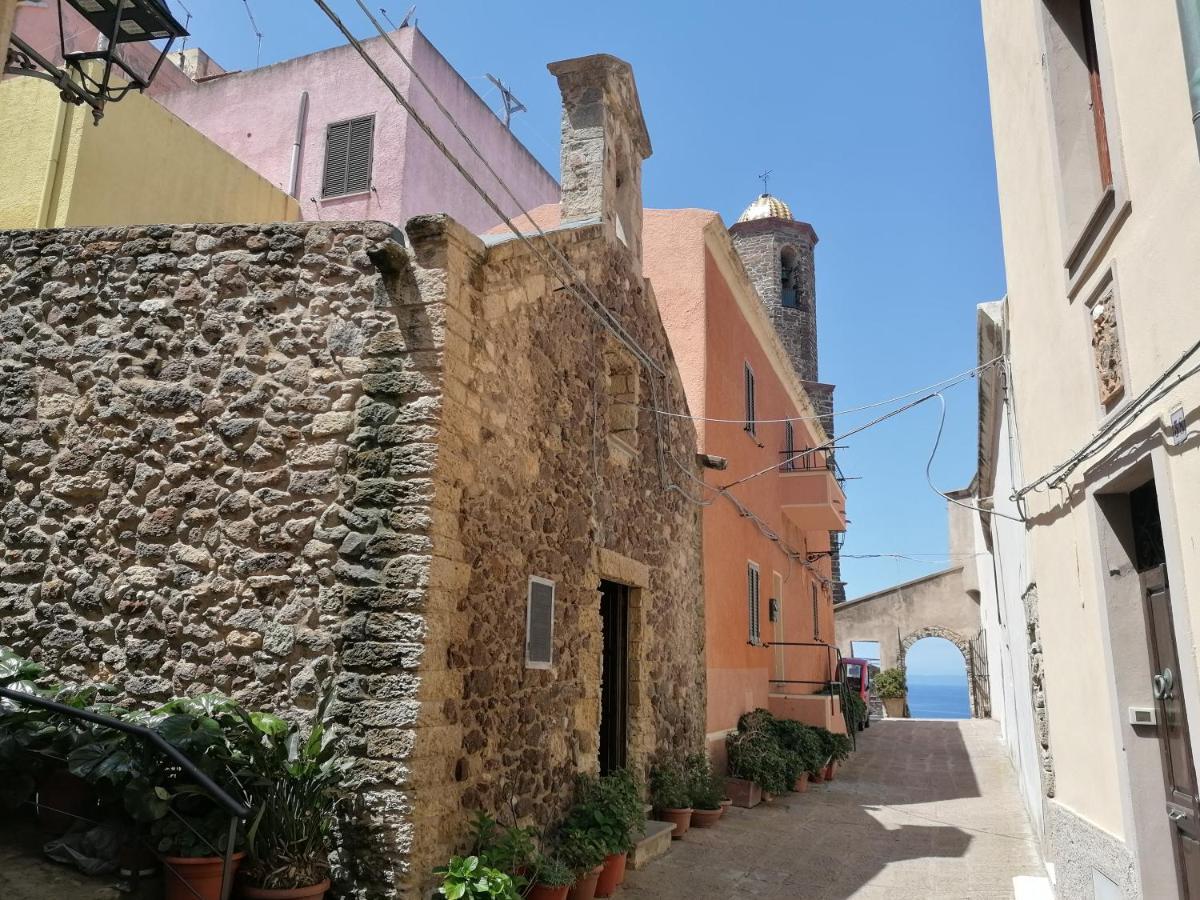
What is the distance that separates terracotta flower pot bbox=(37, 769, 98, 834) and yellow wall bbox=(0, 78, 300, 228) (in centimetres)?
473

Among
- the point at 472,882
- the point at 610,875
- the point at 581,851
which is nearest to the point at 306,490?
the point at 472,882

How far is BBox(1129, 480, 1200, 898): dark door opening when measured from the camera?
394 cm

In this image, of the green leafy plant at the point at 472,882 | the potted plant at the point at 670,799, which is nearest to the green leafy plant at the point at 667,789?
the potted plant at the point at 670,799

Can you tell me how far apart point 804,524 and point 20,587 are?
13.6 m

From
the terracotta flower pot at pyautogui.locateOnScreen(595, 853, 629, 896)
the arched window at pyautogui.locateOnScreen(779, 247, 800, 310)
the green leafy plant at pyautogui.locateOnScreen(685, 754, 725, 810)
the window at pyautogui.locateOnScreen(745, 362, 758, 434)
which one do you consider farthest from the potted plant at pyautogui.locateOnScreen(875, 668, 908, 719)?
the terracotta flower pot at pyautogui.locateOnScreen(595, 853, 629, 896)

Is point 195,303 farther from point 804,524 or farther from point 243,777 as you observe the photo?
point 804,524

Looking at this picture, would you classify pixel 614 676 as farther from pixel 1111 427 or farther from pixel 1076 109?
pixel 1076 109

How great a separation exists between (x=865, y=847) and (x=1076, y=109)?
628 cm

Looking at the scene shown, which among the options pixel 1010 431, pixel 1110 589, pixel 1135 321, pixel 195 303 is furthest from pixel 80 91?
pixel 1010 431

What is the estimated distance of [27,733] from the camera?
478 centimetres

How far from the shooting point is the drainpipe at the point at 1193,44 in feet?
10.1

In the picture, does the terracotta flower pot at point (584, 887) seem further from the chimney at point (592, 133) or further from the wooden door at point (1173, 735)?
the chimney at point (592, 133)

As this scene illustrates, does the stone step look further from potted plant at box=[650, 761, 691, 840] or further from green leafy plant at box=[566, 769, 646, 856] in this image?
potted plant at box=[650, 761, 691, 840]

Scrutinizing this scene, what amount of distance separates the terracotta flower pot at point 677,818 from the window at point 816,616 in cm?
1117
